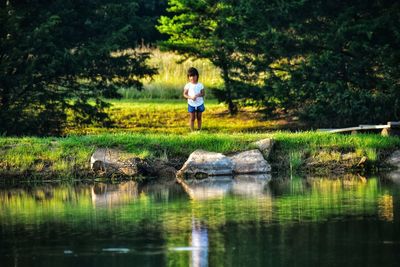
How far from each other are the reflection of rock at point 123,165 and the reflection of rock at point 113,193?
2.16 ft

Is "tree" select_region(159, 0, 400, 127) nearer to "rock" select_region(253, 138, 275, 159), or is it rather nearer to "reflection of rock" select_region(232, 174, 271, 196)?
"rock" select_region(253, 138, 275, 159)

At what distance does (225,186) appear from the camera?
20953 millimetres

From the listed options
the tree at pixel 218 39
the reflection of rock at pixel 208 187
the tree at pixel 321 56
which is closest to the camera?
the reflection of rock at pixel 208 187

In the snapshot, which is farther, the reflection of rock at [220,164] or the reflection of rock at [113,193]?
the reflection of rock at [220,164]

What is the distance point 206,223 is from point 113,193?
4.85 metres

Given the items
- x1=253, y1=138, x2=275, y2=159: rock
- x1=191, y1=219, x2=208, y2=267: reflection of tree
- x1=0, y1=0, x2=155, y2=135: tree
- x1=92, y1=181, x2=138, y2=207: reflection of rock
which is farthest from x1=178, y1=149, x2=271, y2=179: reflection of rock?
x1=0, y1=0, x2=155, y2=135: tree

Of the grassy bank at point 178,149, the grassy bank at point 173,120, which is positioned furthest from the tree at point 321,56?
the grassy bank at point 178,149

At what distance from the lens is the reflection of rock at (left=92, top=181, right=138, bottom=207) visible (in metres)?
19.1

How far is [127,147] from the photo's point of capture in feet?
76.2

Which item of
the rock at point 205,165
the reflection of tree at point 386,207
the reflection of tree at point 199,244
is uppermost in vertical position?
the rock at point 205,165

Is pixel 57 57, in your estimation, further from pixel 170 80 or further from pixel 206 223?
pixel 206 223

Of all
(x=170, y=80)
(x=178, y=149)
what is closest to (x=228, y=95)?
(x=170, y=80)

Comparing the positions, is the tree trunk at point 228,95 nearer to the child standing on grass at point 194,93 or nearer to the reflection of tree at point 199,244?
the child standing on grass at point 194,93

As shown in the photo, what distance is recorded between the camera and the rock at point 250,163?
23125mm
